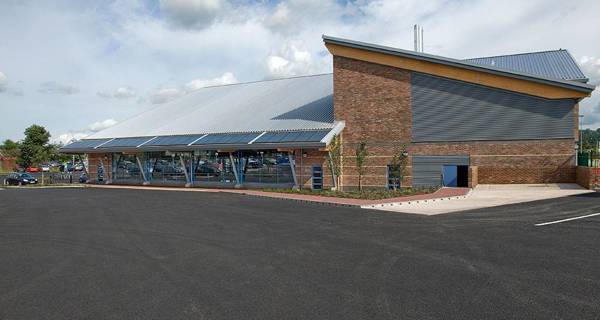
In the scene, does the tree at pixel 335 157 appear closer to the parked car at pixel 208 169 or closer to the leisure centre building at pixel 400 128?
the leisure centre building at pixel 400 128

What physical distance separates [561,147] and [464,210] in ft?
40.0

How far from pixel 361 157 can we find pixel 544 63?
16.8 meters

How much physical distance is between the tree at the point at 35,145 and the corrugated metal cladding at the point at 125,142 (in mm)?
13281

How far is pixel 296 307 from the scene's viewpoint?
20.8 feet

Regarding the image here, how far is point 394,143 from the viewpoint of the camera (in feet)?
94.1

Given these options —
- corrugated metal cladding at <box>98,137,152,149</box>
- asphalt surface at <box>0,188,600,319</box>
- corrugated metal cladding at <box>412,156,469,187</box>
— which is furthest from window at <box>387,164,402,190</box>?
corrugated metal cladding at <box>98,137,152,149</box>

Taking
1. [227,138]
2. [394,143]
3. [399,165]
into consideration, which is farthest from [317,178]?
[227,138]

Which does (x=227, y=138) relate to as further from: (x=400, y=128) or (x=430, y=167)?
(x=430, y=167)

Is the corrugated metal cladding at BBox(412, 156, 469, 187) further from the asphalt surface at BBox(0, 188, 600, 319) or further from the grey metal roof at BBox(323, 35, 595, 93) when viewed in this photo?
the asphalt surface at BBox(0, 188, 600, 319)

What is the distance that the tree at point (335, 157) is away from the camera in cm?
2825

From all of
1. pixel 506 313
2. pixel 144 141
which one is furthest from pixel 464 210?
pixel 144 141

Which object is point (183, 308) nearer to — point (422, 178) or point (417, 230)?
point (417, 230)

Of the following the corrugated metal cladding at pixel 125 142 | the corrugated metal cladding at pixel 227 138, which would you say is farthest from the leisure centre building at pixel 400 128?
the corrugated metal cladding at pixel 125 142

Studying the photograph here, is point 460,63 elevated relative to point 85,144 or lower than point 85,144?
elevated
